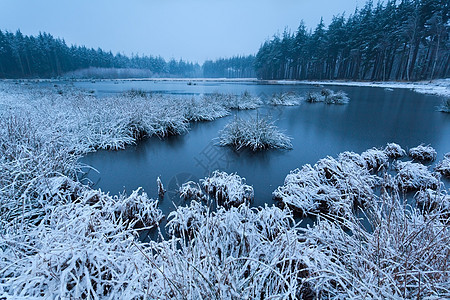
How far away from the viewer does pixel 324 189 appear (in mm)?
3713

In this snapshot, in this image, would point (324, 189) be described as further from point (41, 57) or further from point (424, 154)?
point (41, 57)

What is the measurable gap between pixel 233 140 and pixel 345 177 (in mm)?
3920

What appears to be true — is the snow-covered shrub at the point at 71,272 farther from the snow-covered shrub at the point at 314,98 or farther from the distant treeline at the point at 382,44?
the distant treeline at the point at 382,44

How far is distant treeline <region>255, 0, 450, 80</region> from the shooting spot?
1236 inches

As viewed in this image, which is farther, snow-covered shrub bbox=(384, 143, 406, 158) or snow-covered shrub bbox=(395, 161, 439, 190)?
snow-covered shrub bbox=(384, 143, 406, 158)

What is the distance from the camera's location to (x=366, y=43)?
37.4 metres

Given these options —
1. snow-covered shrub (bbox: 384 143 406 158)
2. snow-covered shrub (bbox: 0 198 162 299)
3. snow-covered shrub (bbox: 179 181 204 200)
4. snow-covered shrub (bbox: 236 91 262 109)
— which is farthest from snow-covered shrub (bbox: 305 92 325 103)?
snow-covered shrub (bbox: 0 198 162 299)

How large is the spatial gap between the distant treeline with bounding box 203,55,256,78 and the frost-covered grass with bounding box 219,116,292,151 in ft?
232

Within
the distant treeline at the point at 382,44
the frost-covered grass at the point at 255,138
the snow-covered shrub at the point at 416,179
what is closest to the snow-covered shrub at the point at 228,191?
the frost-covered grass at the point at 255,138

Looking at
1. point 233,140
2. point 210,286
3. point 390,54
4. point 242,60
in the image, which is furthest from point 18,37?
point 390,54

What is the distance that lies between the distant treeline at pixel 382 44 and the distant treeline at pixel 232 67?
25.9 meters

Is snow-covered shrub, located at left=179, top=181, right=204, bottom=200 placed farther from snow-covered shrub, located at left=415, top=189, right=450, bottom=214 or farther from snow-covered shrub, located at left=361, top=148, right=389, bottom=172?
snow-covered shrub, located at left=361, top=148, right=389, bottom=172

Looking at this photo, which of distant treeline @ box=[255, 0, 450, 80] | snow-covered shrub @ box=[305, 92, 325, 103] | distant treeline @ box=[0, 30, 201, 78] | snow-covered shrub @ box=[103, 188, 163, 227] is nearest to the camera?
snow-covered shrub @ box=[103, 188, 163, 227]

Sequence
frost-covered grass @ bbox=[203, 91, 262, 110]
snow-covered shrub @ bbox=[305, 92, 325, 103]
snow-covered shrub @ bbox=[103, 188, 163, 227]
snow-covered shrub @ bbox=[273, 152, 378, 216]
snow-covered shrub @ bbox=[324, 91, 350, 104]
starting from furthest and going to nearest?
snow-covered shrub @ bbox=[305, 92, 325, 103], snow-covered shrub @ bbox=[324, 91, 350, 104], frost-covered grass @ bbox=[203, 91, 262, 110], snow-covered shrub @ bbox=[273, 152, 378, 216], snow-covered shrub @ bbox=[103, 188, 163, 227]
